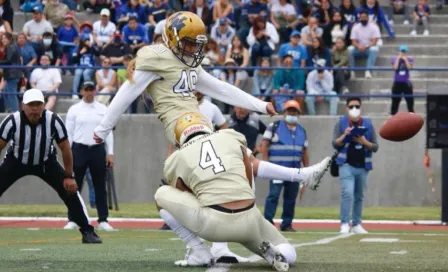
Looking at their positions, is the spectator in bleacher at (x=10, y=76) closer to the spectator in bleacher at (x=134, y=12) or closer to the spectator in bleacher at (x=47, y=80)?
the spectator in bleacher at (x=47, y=80)

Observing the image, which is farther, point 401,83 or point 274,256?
point 401,83

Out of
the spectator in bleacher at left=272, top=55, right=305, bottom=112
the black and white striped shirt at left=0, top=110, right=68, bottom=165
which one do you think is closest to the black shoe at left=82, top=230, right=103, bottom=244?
the black and white striped shirt at left=0, top=110, right=68, bottom=165

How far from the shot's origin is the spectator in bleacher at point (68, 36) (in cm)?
2395

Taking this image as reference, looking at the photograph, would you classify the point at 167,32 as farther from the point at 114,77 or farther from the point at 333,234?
the point at 114,77

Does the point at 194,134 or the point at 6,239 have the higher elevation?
the point at 194,134

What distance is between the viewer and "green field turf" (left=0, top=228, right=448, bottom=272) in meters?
9.32

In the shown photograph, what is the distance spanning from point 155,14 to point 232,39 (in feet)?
7.25

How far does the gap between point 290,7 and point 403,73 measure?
423 cm

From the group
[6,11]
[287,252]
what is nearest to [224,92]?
[287,252]

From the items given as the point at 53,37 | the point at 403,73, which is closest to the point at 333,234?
the point at 403,73

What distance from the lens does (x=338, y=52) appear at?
906 inches

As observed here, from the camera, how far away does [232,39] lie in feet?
76.0

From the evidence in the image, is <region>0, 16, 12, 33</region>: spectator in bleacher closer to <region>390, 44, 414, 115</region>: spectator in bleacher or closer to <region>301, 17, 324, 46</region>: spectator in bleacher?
<region>301, 17, 324, 46</region>: spectator in bleacher

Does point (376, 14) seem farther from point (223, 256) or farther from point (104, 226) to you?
point (223, 256)
